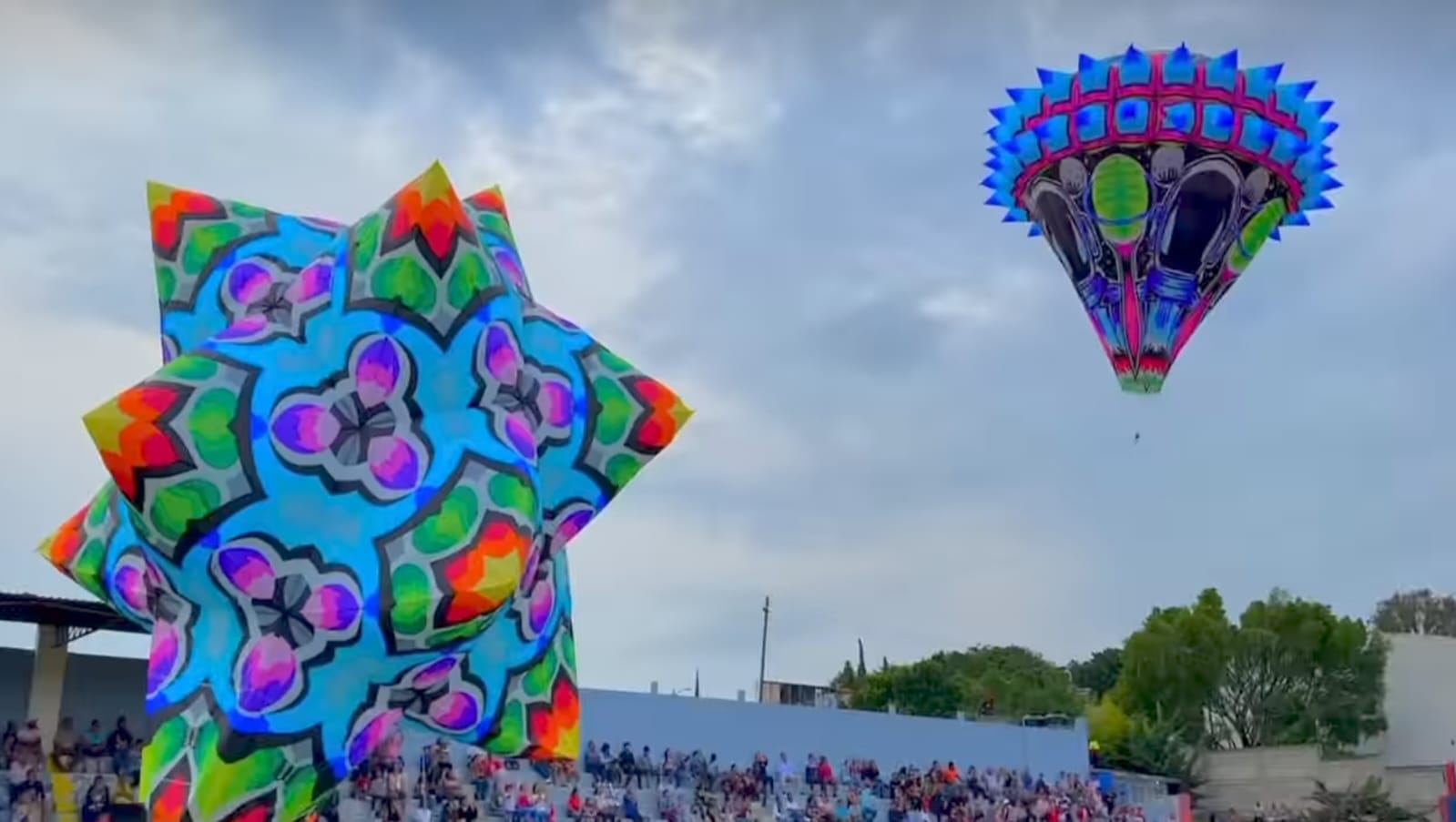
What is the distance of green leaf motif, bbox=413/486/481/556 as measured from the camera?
31.9ft

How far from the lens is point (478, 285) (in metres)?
Answer: 10.4

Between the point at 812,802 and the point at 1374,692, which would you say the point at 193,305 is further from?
the point at 1374,692

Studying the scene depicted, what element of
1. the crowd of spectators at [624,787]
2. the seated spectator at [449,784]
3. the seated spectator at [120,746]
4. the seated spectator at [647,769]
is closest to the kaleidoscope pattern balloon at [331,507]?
the crowd of spectators at [624,787]

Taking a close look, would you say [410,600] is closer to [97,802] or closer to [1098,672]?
[97,802]

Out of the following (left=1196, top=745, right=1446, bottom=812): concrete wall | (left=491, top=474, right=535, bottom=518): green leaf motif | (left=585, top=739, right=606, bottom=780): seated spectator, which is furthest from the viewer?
(left=1196, top=745, right=1446, bottom=812): concrete wall

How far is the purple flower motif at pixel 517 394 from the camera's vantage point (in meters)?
10.4

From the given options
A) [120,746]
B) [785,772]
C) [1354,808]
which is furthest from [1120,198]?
[1354,808]

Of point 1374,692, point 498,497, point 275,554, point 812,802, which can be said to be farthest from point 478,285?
point 1374,692

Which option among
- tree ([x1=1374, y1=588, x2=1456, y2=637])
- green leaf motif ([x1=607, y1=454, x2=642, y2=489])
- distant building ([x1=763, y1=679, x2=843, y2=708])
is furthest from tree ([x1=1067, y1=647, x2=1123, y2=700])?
green leaf motif ([x1=607, y1=454, x2=642, y2=489])

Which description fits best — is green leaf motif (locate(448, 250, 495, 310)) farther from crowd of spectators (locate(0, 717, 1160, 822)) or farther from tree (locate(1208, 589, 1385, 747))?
tree (locate(1208, 589, 1385, 747))

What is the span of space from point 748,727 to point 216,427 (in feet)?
65.8

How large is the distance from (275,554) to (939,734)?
24239mm

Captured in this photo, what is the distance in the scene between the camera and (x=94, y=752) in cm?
1955

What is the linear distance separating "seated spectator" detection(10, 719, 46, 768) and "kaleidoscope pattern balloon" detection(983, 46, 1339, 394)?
1352 centimetres
